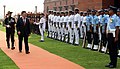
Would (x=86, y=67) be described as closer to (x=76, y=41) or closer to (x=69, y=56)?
(x=69, y=56)

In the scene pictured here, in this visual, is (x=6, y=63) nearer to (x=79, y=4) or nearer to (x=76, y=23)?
(x=76, y=23)

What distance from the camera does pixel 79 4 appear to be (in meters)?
35.1

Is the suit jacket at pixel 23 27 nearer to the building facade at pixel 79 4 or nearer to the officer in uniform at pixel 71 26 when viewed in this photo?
the officer in uniform at pixel 71 26

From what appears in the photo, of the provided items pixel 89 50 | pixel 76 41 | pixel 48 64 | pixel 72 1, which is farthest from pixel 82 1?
pixel 48 64

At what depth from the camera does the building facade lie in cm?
2870

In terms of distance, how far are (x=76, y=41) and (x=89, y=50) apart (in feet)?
10.5

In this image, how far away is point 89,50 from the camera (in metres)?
19.3

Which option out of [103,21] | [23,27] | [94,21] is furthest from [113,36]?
[23,27]

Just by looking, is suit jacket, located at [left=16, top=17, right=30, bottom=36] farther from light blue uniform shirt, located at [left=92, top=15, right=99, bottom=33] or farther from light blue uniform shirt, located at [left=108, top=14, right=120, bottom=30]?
light blue uniform shirt, located at [left=108, top=14, right=120, bottom=30]

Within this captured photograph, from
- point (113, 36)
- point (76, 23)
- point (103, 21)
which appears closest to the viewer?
point (113, 36)

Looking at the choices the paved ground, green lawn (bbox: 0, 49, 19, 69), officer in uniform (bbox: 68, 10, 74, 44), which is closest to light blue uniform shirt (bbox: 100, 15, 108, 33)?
the paved ground

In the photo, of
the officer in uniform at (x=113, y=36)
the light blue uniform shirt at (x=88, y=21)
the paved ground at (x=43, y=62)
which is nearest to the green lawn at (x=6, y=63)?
the paved ground at (x=43, y=62)

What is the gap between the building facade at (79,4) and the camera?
28.7 m

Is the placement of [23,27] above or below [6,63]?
above
